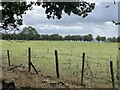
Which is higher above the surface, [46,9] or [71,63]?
[46,9]

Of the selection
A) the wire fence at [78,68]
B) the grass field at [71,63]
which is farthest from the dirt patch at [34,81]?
the grass field at [71,63]

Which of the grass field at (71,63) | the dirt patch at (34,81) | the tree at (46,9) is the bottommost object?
the grass field at (71,63)

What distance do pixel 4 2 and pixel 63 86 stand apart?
4.98m

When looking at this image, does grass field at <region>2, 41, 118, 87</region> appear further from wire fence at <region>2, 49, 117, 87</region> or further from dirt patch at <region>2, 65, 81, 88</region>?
dirt patch at <region>2, 65, 81, 88</region>

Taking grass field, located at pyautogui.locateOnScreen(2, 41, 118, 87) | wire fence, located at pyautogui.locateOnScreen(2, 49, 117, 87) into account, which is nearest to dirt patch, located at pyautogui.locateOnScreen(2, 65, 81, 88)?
wire fence, located at pyautogui.locateOnScreen(2, 49, 117, 87)

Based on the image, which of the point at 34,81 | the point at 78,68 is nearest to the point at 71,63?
the point at 78,68

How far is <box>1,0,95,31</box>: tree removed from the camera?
14.2 m

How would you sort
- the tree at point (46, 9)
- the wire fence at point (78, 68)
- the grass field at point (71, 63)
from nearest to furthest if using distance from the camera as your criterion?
the tree at point (46, 9) < the wire fence at point (78, 68) < the grass field at point (71, 63)

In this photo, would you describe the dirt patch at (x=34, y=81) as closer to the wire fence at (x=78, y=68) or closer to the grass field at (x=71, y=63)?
the wire fence at (x=78, y=68)

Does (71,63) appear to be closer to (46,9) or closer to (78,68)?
(78,68)

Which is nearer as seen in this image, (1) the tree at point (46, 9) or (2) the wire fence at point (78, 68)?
(1) the tree at point (46, 9)

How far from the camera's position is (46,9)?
1442cm

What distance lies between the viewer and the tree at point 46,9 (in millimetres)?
14172

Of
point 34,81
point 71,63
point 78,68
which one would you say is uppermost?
point 34,81
